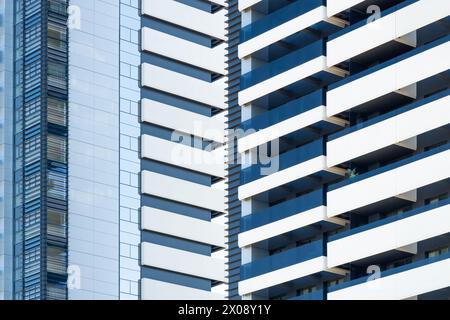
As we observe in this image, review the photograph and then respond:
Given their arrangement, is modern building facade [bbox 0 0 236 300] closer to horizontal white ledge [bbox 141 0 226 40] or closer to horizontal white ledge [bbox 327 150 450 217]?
horizontal white ledge [bbox 141 0 226 40]

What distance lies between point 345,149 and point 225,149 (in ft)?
86.3

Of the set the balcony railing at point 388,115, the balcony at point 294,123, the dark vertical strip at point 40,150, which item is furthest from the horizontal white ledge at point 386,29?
the dark vertical strip at point 40,150

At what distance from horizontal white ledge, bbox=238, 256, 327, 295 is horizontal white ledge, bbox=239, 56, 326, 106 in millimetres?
11973

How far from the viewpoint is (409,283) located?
227ft

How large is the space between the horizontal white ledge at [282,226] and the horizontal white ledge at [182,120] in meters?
42.2

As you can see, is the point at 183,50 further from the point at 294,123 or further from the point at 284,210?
the point at 284,210

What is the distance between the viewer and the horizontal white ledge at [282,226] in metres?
78.2

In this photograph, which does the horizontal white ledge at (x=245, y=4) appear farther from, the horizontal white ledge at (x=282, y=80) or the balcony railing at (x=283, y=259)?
the balcony railing at (x=283, y=259)

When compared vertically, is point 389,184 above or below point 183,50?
below

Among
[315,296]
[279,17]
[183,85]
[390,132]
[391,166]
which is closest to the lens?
[391,166]

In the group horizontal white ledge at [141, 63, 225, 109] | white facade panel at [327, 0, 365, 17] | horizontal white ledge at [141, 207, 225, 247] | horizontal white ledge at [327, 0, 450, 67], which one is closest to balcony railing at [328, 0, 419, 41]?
horizontal white ledge at [327, 0, 450, 67]

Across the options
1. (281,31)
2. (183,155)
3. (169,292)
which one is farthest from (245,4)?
(183,155)

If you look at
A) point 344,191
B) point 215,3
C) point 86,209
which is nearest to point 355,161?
point 344,191
